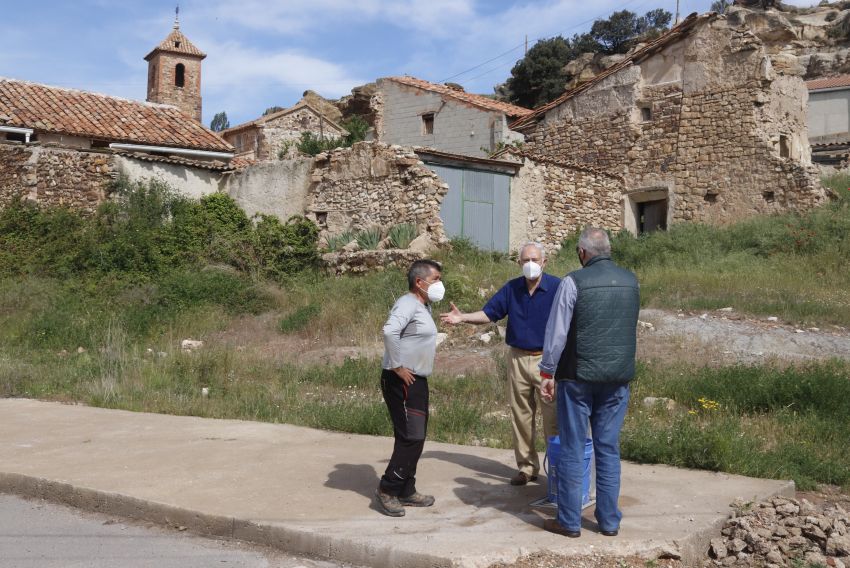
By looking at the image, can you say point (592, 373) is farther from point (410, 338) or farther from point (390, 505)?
point (390, 505)

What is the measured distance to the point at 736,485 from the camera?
19.3 feet

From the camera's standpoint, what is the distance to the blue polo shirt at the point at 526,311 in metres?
6.00

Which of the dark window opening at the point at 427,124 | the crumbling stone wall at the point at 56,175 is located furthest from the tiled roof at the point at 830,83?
the crumbling stone wall at the point at 56,175

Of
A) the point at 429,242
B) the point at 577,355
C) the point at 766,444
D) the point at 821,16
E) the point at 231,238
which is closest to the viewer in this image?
the point at 577,355

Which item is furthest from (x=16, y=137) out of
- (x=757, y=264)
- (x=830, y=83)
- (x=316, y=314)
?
(x=830, y=83)

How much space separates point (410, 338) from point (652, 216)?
60.6ft

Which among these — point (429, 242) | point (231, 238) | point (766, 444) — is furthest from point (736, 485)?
point (231, 238)

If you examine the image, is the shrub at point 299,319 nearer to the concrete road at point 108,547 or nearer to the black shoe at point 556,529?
the concrete road at point 108,547

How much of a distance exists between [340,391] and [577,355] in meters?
5.99

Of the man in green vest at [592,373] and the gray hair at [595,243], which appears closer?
the man in green vest at [592,373]

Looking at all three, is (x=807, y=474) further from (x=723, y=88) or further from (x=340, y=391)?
(x=723, y=88)

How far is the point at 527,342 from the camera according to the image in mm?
6016

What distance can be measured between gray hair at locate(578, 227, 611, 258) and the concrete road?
2.50 metres

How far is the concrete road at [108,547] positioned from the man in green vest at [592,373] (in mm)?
1557
